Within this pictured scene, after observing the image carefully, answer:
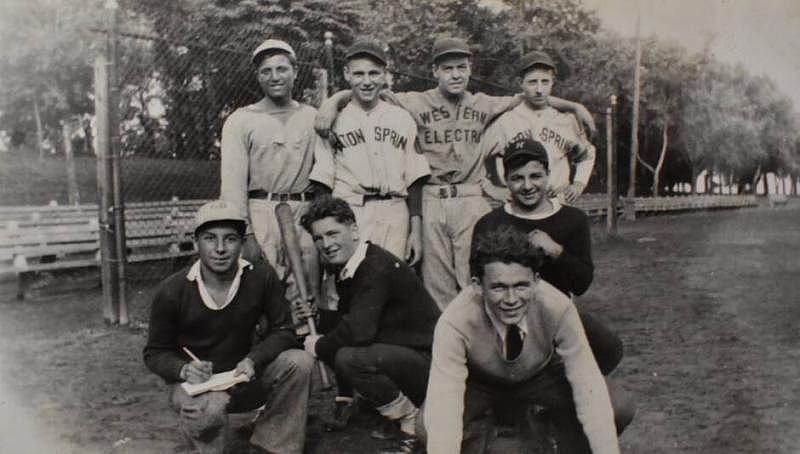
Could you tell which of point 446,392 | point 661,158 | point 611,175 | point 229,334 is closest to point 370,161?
point 229,334

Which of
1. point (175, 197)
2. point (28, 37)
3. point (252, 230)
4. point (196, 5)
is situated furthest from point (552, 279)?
point (175, 197)

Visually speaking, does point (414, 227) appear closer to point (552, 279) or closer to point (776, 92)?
point (552, 279)

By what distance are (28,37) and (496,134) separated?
3642 mm

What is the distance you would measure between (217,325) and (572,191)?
202 cm

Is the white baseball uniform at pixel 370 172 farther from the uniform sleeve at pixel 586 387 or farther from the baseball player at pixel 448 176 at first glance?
the uniform sleeve at pixel 586 387

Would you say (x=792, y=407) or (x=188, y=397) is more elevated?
(x=188, y=397)

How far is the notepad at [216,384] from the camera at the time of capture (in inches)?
107

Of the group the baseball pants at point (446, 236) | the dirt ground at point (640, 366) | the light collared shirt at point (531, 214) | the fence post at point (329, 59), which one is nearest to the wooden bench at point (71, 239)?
the dirt ground at point (640, 366)

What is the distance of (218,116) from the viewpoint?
7.14 metres

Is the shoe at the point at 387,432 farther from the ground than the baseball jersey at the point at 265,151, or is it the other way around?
the baseball jersey at the point at 265,151

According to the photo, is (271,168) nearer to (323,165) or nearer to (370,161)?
(323,165)

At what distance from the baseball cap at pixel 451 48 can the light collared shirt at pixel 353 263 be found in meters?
1.27

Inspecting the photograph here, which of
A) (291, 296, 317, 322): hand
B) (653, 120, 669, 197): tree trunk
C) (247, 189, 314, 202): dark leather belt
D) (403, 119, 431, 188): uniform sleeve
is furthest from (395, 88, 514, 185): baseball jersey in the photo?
(653, 120, 669, 197): tree trunk

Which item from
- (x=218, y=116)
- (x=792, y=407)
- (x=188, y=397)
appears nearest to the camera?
(x=188, y=397)
